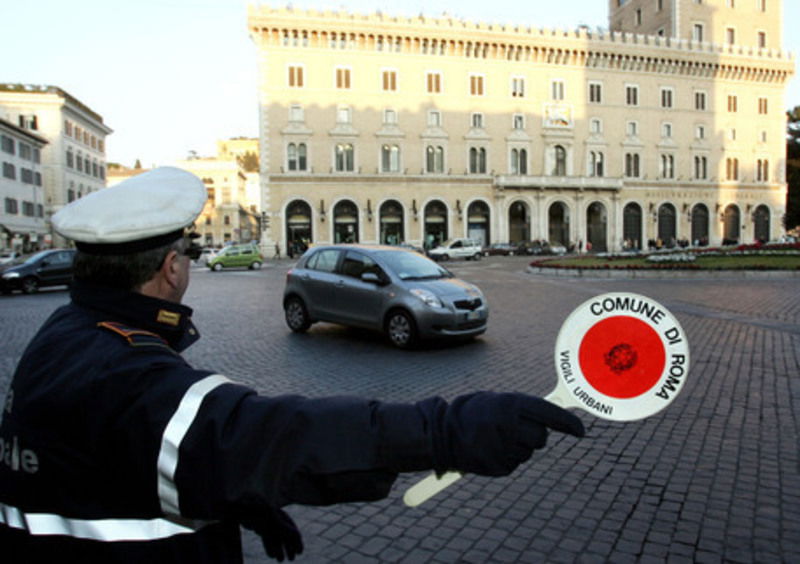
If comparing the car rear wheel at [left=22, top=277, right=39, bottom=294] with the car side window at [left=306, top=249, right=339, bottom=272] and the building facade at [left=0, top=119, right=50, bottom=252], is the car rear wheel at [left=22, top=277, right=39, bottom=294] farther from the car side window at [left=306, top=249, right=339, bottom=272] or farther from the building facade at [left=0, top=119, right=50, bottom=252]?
the building facade at [left=0, top=119, right=50, bottom=252]

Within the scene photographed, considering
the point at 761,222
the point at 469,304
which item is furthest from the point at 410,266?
the point at 761,222

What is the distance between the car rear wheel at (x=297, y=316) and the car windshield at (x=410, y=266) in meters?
1.96

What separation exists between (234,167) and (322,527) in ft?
302

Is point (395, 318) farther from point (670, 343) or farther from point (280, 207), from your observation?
point (280, 207)

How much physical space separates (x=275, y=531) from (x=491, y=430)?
23.3 inches

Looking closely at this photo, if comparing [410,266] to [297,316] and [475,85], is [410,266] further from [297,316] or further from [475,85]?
[475,85]

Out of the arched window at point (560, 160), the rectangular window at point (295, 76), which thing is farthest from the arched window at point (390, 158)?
the arched window at point (560, 160)

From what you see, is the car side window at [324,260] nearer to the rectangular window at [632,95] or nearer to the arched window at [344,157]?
the arched window at [344,157]

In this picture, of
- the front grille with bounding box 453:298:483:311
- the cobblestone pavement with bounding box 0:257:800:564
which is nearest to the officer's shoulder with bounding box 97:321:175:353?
the cobblestone pavement with bounding box 0:257:800:564

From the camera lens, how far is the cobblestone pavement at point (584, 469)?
3250 mm

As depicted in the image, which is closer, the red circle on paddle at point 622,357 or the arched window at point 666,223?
the red circle on paddle at point 622,357

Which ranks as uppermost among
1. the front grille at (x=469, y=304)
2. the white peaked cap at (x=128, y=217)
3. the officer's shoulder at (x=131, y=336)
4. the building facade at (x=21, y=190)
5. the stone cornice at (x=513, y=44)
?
the stone cornice at (x=513, y=44)

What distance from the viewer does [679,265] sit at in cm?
2217

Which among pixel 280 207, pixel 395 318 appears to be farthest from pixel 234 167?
pixel 395 318
